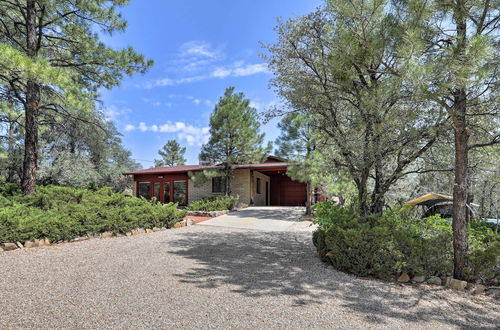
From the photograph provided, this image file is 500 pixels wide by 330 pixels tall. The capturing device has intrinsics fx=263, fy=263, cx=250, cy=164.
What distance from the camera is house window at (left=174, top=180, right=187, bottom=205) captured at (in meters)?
16.3

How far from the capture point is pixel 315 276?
12.1ft

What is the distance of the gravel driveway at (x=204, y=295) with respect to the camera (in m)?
2.37

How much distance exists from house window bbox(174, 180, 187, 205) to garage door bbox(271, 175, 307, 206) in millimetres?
5926

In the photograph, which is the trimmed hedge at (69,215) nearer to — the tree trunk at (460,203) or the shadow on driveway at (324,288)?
the shadow on driveway at (324,288)

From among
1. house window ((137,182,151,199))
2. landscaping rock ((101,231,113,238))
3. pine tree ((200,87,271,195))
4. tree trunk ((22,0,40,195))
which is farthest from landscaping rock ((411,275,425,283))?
house window ((137,182,151,199))

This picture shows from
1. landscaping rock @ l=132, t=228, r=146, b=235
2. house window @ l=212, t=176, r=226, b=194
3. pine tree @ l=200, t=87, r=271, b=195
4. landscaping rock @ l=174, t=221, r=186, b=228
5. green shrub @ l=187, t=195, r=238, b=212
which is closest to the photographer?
landscaping rock @ l=132, t=228, r=146, b=235

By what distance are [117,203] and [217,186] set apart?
8.29 meters

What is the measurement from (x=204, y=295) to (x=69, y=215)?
14.6 feet

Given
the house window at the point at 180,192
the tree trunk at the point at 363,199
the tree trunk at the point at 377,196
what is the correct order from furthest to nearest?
the house window at the point at 180,192
the tree trunk at the point at 363,199
the tree trunk at the point at 377,196

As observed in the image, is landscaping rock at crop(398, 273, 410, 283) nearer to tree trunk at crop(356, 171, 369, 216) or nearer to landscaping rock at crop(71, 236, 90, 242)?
tree trunk at crop(356, 171, 369, 216)

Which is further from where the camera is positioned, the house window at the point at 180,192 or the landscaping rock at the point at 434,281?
the house window at the point at 180,192

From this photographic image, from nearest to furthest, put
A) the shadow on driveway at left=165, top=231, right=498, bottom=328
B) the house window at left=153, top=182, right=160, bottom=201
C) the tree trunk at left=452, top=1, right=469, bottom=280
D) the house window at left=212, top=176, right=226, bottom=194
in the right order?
the shadow on driveway at left=165, top=231, right=498, bottom=328, the tree trunk at left=452, top=1, right=469, bottom=280, the house window at left=212, top=176, right=226, bottom=194, the house window at left=153, top=182, right=160, bottom=201

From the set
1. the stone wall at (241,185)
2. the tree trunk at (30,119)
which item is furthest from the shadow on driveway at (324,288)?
the stone wall at (241,185)

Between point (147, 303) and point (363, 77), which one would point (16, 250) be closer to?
point (147, 303)
